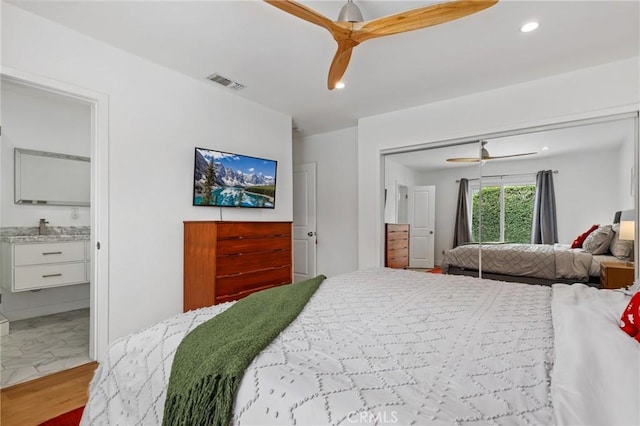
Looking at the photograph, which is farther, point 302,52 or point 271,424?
point 302,52

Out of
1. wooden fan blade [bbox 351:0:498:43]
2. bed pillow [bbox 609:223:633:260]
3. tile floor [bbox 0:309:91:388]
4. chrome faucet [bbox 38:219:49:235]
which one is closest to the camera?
wooden fan blade [bbox 351:0:498:43]

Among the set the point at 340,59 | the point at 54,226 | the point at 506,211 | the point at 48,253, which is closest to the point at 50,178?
the point at 54,226

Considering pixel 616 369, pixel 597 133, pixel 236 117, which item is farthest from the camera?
pixel 236 117

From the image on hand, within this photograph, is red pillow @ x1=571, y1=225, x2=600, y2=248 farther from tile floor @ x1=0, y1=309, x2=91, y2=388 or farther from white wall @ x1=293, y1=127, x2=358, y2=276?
tile floor @ x1=0, y1=309, x2=91, y2=388

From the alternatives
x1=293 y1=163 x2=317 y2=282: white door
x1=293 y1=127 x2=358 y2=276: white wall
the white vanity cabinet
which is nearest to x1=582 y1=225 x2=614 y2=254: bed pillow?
Answer: x1=293 y1=127 x2=358 y2=276: white wall

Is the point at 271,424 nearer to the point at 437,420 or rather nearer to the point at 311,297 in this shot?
the point at 437,420

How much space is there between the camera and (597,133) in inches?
118

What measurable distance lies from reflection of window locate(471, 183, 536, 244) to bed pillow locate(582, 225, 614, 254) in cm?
49

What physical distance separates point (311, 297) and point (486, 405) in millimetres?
1064

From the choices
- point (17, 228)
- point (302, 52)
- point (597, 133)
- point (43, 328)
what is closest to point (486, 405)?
point (302, 52)

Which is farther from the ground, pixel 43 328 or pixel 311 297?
pixel 311 297

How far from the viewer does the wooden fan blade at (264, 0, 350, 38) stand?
168cm

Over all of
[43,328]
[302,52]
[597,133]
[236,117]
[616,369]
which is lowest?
[43,328]

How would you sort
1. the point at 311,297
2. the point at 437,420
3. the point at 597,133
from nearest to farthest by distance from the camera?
the point at 437,420 → the point at 311,297 → the point at 597,133
